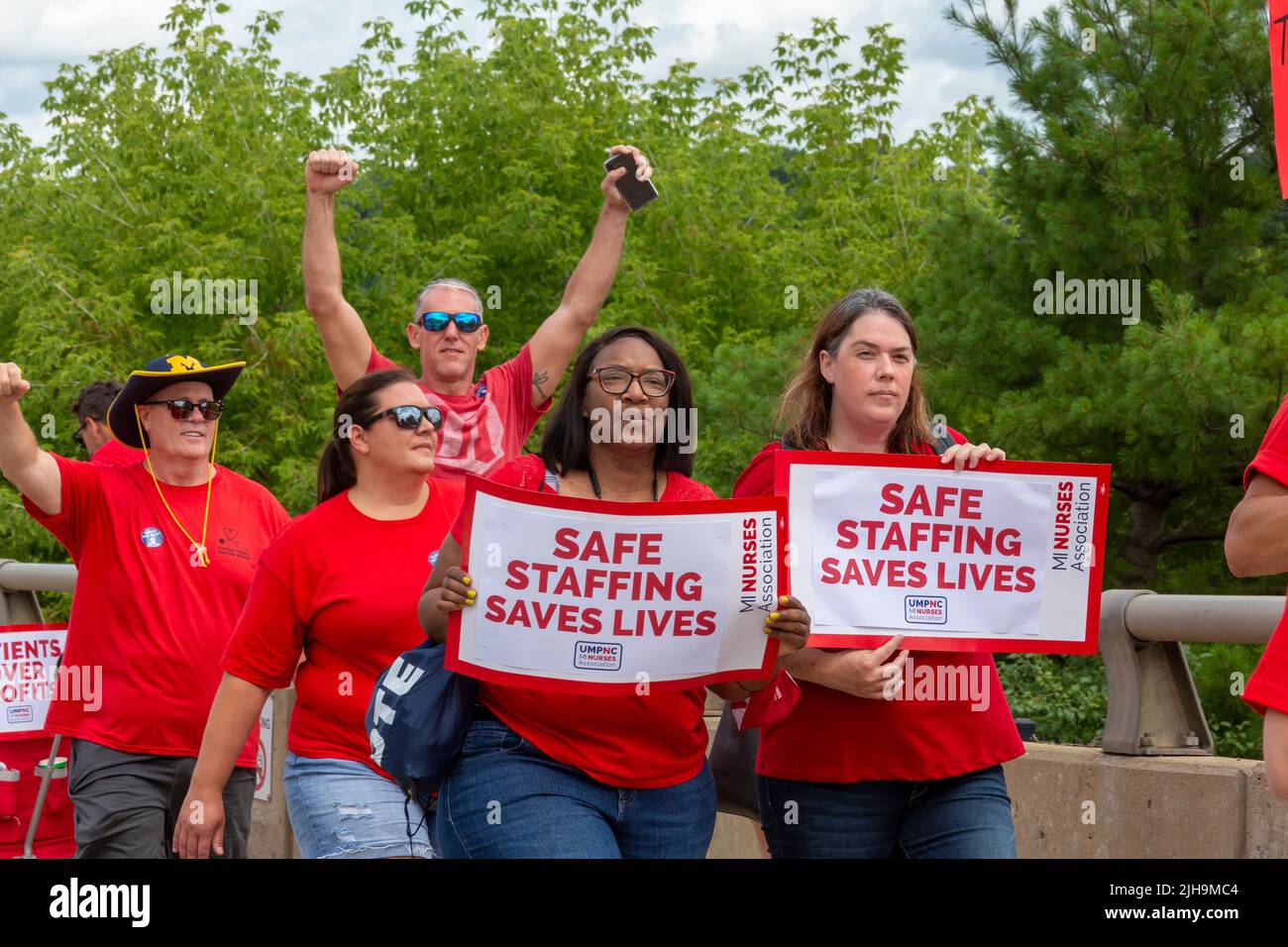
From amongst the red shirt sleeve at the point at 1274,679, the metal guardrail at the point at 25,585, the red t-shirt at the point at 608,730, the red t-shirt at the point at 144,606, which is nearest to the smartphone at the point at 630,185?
the red t-shirt at the point at 144,606

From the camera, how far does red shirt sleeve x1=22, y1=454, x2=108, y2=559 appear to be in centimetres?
589

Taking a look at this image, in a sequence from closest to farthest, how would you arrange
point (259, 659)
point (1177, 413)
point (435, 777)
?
point (435, 777), point (259, 659), point (1177, 413)

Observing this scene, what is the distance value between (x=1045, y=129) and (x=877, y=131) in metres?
20.6

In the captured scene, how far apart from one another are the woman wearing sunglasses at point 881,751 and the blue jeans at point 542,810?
0.89 ft

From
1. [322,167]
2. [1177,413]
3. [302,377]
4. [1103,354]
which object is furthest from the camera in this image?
[302,377]

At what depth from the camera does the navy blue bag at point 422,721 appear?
3.82m

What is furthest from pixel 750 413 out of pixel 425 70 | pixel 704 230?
pixel 425 70

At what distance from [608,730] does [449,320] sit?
246 centimetres

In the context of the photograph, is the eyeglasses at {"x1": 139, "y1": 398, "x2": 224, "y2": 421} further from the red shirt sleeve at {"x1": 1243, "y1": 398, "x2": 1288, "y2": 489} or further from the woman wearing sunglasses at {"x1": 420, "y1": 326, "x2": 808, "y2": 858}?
the red shirt sleeve at {"x1": 1243, "y1": 398, "x2": 1288, "y2": 489}

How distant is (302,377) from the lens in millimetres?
27344

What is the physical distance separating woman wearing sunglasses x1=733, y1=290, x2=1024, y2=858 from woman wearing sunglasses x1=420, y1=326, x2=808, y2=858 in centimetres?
16

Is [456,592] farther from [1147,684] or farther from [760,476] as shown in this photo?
[1147,684]

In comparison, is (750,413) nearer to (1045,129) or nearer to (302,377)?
(1045,129)

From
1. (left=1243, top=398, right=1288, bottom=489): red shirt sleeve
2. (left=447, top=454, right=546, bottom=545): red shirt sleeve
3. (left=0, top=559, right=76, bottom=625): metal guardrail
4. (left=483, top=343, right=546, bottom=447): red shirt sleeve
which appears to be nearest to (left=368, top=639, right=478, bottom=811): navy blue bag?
(left=447, top=454, right=546, bottom=545): red shirt sleeve
